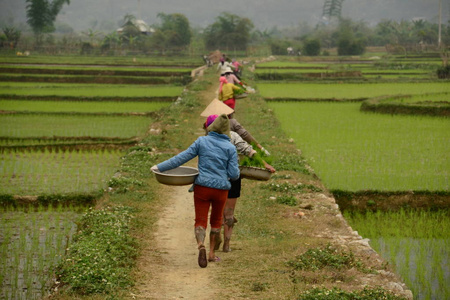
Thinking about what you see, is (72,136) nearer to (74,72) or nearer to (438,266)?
(438,266)

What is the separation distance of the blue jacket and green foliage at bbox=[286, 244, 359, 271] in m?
0.84

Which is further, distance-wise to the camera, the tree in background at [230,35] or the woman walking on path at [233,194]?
the tree in background at [230,35]

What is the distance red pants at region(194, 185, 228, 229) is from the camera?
16.8 ft

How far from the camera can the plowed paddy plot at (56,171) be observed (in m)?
8.98

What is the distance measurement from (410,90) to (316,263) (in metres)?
18.5

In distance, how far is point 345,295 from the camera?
170 inches

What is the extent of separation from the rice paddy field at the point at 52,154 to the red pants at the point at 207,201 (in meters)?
1.40

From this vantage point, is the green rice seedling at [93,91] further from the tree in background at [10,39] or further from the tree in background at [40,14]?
the tree in background at [40,14]

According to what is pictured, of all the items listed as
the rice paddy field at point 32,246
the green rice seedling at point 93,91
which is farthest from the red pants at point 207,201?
the green rice seedling at point 93,91

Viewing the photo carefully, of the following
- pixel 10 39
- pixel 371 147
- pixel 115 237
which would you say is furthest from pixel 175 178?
pixel 10 39

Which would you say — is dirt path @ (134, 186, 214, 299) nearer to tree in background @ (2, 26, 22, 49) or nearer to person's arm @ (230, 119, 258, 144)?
person's arm @ (230, 119, 258, 144)

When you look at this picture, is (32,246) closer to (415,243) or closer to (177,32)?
(415,243)

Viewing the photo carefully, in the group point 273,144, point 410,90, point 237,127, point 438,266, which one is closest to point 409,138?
point 273,144

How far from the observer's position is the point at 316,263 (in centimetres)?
507
